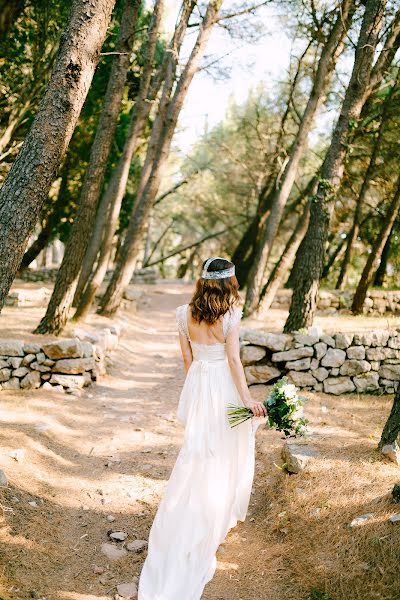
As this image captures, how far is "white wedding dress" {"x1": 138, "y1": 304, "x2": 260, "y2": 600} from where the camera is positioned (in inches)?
146

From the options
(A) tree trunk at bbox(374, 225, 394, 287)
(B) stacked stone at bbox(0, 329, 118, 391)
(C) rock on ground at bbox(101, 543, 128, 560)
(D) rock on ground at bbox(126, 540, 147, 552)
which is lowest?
(C) rock on ground at bbox(101, 543, 128, 560)

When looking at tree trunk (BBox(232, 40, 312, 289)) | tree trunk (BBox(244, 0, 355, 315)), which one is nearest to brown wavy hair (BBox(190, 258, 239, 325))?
tree trunk (BBox(244, 0, 355, 315))

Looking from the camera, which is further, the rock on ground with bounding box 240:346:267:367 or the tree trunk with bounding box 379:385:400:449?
the rock on ground with bounding box 240:346:267:367

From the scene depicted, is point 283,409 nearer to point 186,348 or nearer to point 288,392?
point 288,392

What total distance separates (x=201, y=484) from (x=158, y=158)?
30.8 ft

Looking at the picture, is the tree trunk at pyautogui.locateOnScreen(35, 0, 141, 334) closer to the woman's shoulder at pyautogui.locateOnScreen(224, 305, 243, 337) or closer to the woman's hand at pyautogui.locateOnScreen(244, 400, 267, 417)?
the woman's shoulder at pyautogui.locateOnScreen(224, 305, 243, 337)

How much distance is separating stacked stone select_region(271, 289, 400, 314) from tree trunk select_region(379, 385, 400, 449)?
977 centimetres

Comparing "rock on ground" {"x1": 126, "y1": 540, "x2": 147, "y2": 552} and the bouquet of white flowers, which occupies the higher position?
the bouquet of white flowers

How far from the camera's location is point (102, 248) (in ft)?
41.0

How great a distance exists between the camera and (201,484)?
397 cm

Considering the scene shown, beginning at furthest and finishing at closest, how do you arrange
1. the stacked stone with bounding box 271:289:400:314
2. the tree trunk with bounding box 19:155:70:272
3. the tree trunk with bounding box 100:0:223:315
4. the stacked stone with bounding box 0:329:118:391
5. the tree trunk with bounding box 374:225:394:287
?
the tree trunk with bounding box 19:155:70:272 → the tree trunk with bounding box 374:225:394:287 → the stacked stone with bounding box 271:289:400:314 → the tree trunk with bounding box 100:0:223:315 → the stacked stone with bounding box 0:329:118:391

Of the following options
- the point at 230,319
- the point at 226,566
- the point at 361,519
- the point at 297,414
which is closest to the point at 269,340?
the point at 297,414

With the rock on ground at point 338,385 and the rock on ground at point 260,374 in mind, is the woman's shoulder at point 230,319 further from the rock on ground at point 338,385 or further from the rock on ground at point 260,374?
the rock on ground at point 338,385

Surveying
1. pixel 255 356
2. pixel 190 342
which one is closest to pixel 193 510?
pixel 190 342
